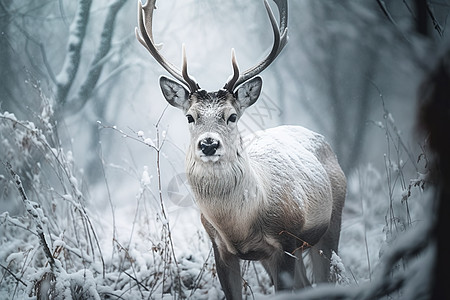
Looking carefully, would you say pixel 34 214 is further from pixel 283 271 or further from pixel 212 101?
pixel 283 271

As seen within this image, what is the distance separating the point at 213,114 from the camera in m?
2.51

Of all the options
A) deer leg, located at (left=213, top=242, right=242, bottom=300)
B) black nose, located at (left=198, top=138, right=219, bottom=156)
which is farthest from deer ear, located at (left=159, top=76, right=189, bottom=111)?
deer leg, located at (left=213, top=242, right=242, bottom=300)

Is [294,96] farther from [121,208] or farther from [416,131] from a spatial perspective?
[416,131]

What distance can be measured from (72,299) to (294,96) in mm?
3816

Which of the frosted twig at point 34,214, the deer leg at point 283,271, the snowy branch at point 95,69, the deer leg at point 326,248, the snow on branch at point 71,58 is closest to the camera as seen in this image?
the frosted twig at point 34,214

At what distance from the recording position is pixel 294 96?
5.57 m

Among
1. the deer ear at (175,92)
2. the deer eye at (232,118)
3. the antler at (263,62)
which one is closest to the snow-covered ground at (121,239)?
the deer ear at (175,92)

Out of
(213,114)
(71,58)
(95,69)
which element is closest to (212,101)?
(213,114)

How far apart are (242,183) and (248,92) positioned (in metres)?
0.59

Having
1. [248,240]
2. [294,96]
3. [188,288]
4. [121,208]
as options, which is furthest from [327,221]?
[121,208]

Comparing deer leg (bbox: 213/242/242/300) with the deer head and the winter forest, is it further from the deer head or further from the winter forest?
the winter forest

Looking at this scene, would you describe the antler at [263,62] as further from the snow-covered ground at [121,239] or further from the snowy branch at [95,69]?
the snowy branch at [95,69]

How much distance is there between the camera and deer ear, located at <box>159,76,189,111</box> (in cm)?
273

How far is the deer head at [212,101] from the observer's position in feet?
7.77
